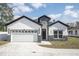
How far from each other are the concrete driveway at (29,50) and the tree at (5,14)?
1934 mm

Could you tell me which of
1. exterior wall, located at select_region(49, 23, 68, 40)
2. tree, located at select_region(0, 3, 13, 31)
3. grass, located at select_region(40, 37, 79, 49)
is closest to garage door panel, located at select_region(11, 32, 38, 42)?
tree, located at select_region(0, 3, 13, 31)

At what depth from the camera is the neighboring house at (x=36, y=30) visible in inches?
802

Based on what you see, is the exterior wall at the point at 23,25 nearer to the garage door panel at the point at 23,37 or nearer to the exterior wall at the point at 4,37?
the garage door panel at the point at 23,37

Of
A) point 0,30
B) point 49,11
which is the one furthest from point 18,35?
point 49,11

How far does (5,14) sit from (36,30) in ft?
11.1

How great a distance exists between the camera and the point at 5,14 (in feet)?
63.2

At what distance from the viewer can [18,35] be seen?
2034 cm

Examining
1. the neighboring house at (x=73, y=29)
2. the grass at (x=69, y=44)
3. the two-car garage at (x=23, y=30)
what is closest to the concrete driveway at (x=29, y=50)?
the two-car garage at (x=23, y=30)

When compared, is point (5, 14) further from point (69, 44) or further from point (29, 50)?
point (69, 44)

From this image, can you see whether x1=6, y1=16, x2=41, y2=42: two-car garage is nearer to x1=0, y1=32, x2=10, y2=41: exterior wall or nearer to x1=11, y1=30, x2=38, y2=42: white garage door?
x1=11, y1=30, x2=38, y2=42: white garage door

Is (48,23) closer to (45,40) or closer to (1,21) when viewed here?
(45,40)

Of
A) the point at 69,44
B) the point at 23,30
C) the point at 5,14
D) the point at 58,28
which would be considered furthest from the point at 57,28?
the point at 5,14

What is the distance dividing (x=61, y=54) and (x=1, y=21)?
619cm

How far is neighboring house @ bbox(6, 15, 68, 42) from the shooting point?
66.8 ft
